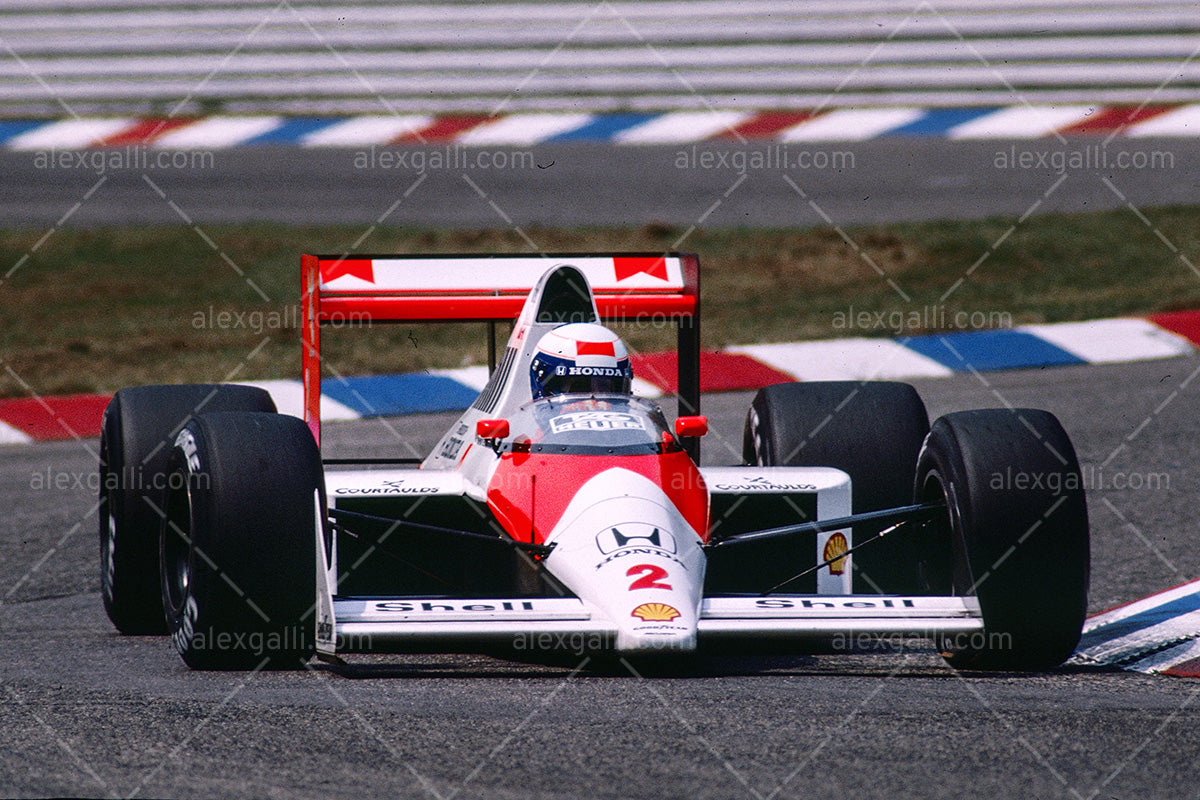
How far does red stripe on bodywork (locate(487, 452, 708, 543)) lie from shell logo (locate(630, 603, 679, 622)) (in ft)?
1.99

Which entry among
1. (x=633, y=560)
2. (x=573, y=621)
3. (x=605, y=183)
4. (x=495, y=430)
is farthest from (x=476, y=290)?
(x=605, y=183)

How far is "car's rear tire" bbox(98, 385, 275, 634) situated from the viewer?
20.2 ft

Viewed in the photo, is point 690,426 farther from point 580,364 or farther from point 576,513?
point 576,513

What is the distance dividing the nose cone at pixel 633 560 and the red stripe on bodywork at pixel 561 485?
0.16 ft

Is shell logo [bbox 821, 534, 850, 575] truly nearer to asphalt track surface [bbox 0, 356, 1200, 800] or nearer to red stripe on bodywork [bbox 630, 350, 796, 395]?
asphalt track surface [bbox 0, 356, 1200, 800]

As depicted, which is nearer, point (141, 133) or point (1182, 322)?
point (1182, 322)

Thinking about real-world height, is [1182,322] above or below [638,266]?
below

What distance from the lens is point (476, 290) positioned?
685cm

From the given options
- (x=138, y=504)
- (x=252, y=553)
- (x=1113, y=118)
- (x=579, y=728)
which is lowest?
(x=579, y=728)

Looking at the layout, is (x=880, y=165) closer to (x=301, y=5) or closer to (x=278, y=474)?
(x=301, y=5)

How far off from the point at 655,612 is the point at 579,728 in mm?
688

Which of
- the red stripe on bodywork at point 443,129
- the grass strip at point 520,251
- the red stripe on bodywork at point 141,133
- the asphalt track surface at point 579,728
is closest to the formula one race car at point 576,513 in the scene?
the asphalt track surface at point 579,728

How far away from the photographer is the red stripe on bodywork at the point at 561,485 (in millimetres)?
5465

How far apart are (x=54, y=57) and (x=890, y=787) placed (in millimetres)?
14998
